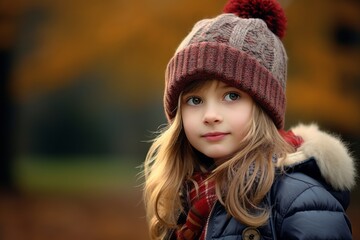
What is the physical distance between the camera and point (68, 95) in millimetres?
18531

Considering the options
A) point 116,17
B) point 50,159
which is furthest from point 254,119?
point 50,159

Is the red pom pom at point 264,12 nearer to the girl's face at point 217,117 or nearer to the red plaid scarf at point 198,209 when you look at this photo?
the girl's face at point 217,117

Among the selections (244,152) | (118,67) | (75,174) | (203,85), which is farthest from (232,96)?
(75,174)

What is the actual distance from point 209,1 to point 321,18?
4.95 ft

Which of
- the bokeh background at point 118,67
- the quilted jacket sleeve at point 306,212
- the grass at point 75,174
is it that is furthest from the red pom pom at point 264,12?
Answer: the grass at point 75,174

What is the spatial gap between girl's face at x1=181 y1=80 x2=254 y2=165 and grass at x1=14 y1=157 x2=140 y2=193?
8.87m

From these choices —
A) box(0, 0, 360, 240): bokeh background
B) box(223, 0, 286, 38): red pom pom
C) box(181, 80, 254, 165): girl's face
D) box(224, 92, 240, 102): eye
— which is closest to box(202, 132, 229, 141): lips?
box(181, 80, 254, 165): girl's face

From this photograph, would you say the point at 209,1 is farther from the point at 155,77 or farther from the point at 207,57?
the point at 207,57

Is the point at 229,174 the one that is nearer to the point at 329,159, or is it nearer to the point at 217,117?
the point at 217,117

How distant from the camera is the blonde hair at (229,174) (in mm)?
2613

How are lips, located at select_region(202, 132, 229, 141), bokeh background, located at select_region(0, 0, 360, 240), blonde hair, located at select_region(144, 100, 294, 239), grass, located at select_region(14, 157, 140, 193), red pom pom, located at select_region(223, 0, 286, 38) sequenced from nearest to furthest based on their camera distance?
1. blonde hair, located at select_region(144, 100, 294, 239)
2. lips, located at select_region(202, 132, 229, 141)
3. red pom pom, located at select_region(223, 0, 286, 38)
4. bokeh background, located at select_region(0, 0, 360, 240)
5. grass, located at select_region(14, 157, 140, 193)

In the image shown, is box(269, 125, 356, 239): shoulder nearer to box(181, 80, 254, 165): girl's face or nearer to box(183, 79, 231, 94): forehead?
box(181, 80, 254, 165): girl's face

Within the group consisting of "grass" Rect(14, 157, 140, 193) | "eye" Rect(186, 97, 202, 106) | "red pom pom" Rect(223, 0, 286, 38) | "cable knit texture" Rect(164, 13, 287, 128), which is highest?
"red pom pom" Rect(223, 0, 286, 38)

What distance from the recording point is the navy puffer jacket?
250 cm
